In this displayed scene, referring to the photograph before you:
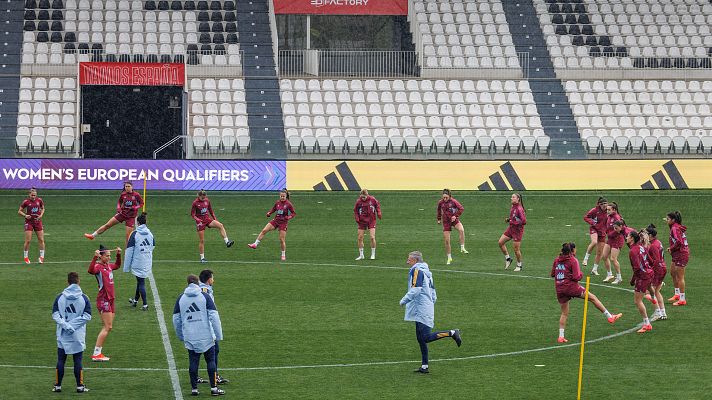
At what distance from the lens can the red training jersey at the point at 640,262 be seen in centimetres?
2439

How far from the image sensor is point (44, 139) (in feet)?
157

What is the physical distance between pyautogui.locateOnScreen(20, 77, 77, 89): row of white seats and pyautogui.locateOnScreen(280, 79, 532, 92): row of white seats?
894 cm

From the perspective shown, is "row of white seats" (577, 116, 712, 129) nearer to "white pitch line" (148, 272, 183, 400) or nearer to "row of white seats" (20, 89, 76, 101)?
"row of white seats" (20, 89, 76, 101)

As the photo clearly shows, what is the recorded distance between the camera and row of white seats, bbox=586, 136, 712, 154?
5105cm

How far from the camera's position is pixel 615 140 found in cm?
5138

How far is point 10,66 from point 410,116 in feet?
56.4

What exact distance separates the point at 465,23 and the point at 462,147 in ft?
37.2

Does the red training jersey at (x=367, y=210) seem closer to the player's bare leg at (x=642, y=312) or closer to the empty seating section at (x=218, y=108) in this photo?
the player's bare leg at (x=642, y=312)

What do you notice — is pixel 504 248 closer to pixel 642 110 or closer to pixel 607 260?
pixel 607 260

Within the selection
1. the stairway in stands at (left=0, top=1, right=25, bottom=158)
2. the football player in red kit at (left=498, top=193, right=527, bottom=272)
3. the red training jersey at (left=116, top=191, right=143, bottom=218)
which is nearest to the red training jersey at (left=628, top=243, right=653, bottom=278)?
the football player in red kit at (left=498, top=193, right=527, bottom=272)

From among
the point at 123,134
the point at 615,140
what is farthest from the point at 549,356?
the point at 123,134

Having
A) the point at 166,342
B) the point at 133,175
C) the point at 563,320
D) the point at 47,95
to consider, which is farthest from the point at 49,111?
the point at 563,320

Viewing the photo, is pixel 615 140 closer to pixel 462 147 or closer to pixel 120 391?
pixel 462 147

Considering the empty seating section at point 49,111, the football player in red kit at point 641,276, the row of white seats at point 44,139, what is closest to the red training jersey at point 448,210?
the football player in red kit at point 641,276
